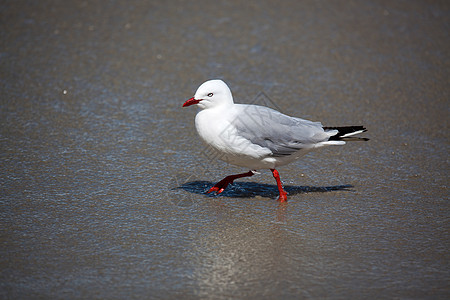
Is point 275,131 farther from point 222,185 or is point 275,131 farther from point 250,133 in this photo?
point 222,185

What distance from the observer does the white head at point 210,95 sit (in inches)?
179

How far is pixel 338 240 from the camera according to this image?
13.3 feet

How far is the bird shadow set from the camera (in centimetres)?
482

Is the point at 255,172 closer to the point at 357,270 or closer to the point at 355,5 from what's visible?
the point at 357,270

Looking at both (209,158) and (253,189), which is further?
(209,158)

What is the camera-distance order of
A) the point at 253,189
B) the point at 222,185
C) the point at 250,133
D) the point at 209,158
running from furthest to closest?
the point at 209,158 → the point at 253,189 → the point at 222,185 → the point at 250,133

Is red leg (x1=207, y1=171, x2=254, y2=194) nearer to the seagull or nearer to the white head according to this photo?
the seagull

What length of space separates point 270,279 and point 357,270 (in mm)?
592

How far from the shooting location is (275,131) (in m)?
4.64

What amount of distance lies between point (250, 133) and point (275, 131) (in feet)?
0.77

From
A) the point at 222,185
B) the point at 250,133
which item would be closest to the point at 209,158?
the point at 222,185

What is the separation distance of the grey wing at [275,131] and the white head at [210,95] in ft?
0.63

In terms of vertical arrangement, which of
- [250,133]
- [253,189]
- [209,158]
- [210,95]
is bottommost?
[253,189]

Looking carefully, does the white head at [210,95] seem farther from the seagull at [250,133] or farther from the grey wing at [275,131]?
the grey wing at [275,131]
